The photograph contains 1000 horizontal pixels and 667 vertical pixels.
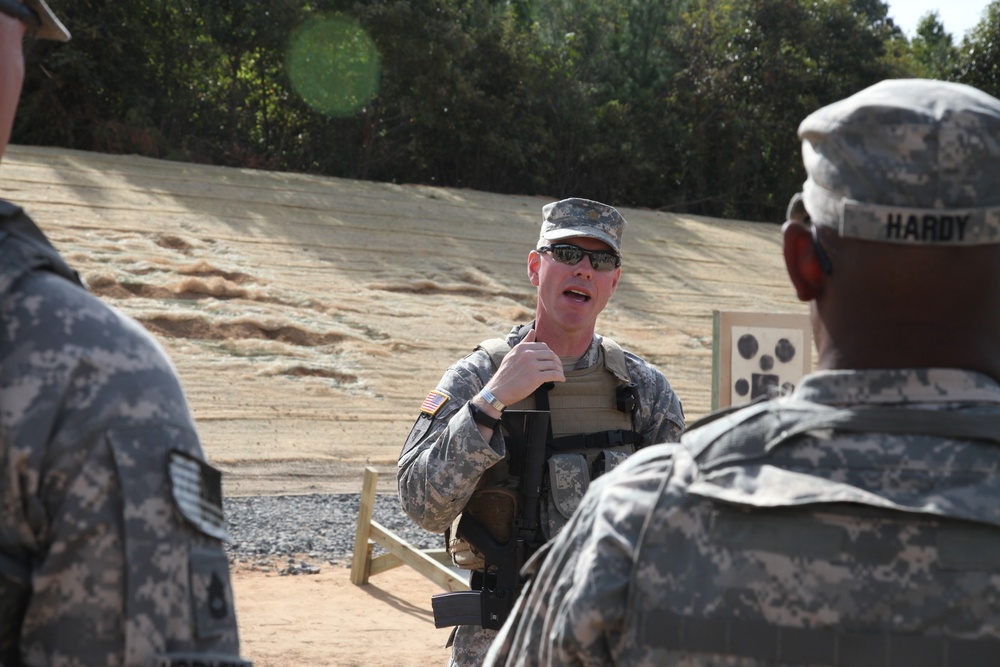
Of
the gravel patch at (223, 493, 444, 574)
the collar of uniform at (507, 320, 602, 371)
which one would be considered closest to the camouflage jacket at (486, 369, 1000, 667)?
the collar of uniform at (507, 320, 602, 371)

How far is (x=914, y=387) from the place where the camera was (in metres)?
1.49

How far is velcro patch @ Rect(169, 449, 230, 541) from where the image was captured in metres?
1.39

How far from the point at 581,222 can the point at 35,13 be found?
7.84ft

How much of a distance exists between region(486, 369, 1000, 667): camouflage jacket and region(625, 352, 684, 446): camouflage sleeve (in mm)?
2080

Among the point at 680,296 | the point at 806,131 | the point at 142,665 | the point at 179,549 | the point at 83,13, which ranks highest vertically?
the point at 83,13

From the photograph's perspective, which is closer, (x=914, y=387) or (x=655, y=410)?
(x=914, y=387)

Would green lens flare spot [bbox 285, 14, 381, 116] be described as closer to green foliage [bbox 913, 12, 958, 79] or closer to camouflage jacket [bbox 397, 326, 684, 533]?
green foliage [bbox 913, 12, 958, 79]

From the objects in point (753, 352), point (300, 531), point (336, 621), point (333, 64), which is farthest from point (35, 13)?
point (333, 64)

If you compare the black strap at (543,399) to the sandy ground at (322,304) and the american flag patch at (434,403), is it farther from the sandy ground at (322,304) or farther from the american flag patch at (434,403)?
the sandy ground at (322,304)

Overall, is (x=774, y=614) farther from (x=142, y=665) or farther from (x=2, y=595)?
(x=2, y=595)

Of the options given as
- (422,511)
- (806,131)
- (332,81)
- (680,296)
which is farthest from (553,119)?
(806,131)

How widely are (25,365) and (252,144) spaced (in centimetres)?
2043

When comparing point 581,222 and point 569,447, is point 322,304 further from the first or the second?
point 569,447

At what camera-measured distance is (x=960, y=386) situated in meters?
1.49
